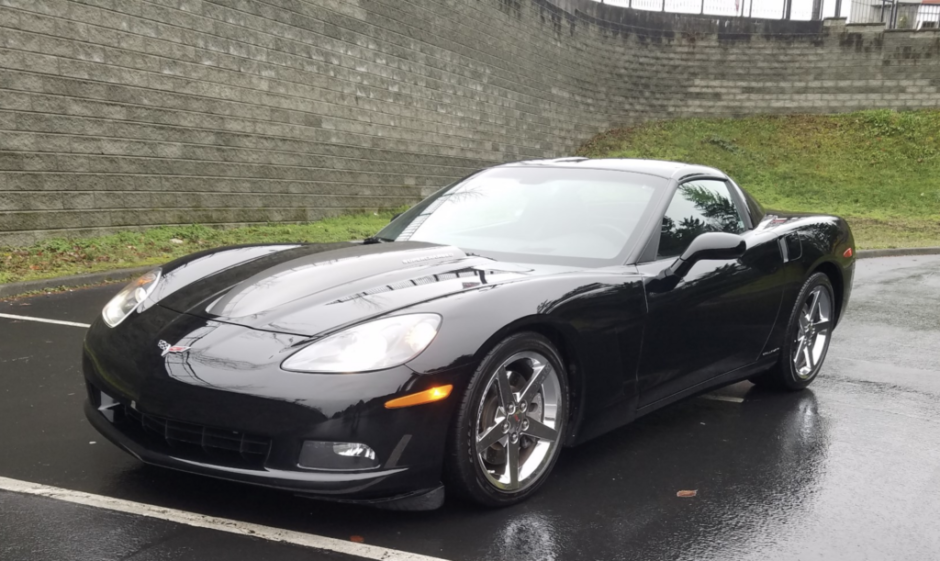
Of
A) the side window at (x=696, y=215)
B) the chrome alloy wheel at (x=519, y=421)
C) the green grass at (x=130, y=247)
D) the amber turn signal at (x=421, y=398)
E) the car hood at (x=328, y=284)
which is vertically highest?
the side window at (x=696, y=215)

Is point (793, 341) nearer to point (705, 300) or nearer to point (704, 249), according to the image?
point (705, 300)

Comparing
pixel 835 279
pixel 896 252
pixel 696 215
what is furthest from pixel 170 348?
pixel 896 252

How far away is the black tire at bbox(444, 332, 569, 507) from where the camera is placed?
3.03 meters

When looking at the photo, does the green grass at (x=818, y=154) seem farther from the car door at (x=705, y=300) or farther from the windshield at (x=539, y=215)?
the windshield at (x=539, y=215)

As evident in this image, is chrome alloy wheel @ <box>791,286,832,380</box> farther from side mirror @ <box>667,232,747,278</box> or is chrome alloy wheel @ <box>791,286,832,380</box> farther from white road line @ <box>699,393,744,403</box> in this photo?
side mirror @ <box>667,232,747,278</box>

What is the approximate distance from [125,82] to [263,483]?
915cm

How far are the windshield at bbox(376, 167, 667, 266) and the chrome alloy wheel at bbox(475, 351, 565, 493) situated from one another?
713 millimetres

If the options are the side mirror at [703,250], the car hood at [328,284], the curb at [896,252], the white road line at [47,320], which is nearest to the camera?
the car hood at [328,284]

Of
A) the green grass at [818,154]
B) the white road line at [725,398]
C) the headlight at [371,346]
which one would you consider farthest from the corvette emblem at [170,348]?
the green grass at [818,154]

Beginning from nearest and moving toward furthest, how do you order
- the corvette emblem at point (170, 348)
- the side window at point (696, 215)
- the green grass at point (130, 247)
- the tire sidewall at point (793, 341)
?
Answer: the corvette emblem at point (170, 348), the side window at point (696, 215), the tire sidewall at point (793, 341), the green grass at point (130, 247)

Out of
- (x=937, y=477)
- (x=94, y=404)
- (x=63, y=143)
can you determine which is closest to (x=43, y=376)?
(x=94, y=404)

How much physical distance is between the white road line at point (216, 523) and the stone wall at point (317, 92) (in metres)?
7.23

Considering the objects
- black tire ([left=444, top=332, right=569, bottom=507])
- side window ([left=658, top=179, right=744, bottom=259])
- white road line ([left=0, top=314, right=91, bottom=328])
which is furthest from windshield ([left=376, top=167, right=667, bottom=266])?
white road line ([left=0, top=314, right=91, bottom=328])

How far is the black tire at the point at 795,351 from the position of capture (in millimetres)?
5035
